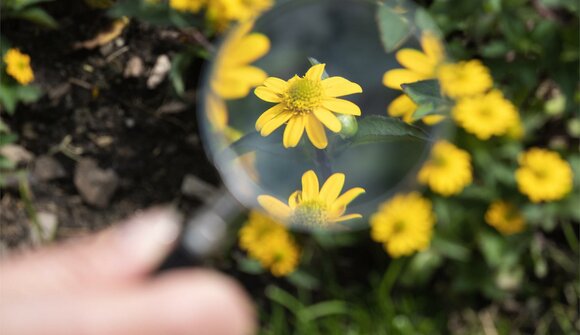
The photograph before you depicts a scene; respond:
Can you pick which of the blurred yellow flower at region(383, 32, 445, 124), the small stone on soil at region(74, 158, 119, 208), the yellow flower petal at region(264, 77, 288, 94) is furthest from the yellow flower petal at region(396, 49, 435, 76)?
the small stone on soil at region(74, 158, 119, 208)

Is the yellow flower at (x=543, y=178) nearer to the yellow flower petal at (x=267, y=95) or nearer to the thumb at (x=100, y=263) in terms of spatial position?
the thumb at (x=100, y=263)

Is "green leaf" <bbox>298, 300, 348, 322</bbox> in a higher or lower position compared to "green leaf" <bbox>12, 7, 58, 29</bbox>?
lower

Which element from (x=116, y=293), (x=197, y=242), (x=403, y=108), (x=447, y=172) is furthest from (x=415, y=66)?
(x=447, y=172)

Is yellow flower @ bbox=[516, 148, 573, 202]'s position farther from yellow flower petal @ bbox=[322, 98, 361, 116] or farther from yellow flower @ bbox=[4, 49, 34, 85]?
yellow flower @ bbox=[4, 49, 34, 85]

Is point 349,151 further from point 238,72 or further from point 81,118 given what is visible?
point 81,118

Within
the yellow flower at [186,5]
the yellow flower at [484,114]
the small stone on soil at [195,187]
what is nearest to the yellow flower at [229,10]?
the yellow flower at [186,5]

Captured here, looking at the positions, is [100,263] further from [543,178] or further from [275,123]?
[543,178]
